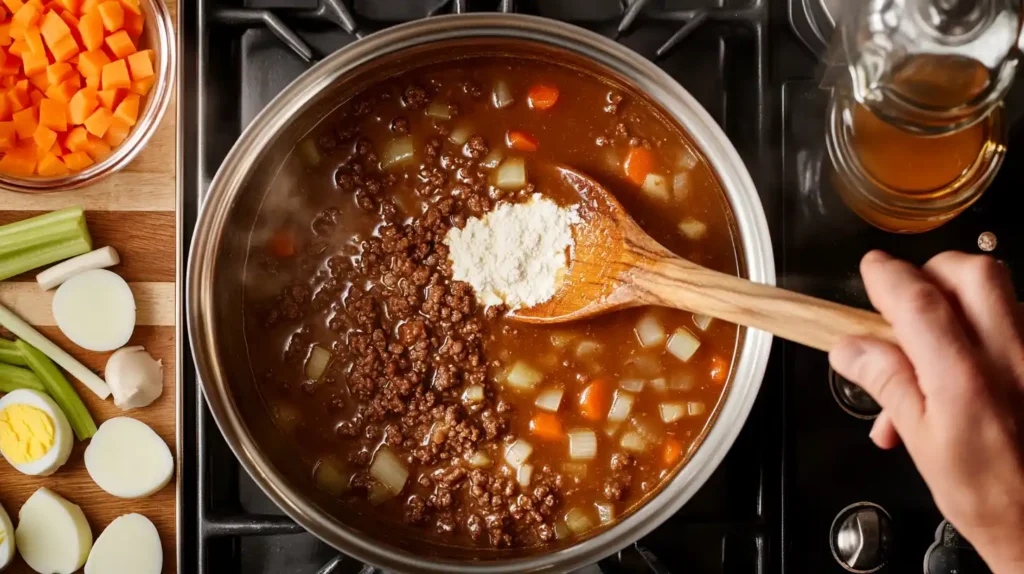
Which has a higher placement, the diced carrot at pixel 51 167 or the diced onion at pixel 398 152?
the diced carrot at pixel 51 167

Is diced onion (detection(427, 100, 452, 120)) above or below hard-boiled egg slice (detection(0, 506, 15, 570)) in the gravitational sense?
above

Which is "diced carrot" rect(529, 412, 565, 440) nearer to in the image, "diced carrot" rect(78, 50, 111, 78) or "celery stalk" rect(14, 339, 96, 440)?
"celery stalk" rect(14, 339, 96, 440)

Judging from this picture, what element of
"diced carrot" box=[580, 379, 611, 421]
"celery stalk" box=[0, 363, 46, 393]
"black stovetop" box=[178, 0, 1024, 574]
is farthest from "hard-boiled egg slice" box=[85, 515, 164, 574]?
"diced carrot" box=[580, 379, 611, 421]

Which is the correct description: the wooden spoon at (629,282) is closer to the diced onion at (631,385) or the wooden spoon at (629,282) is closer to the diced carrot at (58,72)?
the diced onion at (631,385)

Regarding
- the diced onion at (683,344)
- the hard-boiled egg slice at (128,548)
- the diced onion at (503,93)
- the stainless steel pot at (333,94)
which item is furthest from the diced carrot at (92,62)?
the diced onion at (683,344)

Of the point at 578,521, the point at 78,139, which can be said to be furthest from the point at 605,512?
the point at 78,139

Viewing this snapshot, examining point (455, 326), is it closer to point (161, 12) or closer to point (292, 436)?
point (292, 436)

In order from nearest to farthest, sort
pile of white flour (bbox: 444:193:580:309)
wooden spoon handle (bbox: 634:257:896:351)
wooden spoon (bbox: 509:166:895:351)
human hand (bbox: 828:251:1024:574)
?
human hand (bbox: 828:251:1024:574)
wooden spoon handle (bbox: 634:257:896:351)
wooden spoon (bbox: 509:166:895:351)
pile of white flour (bbox: 444:193:580:309)
